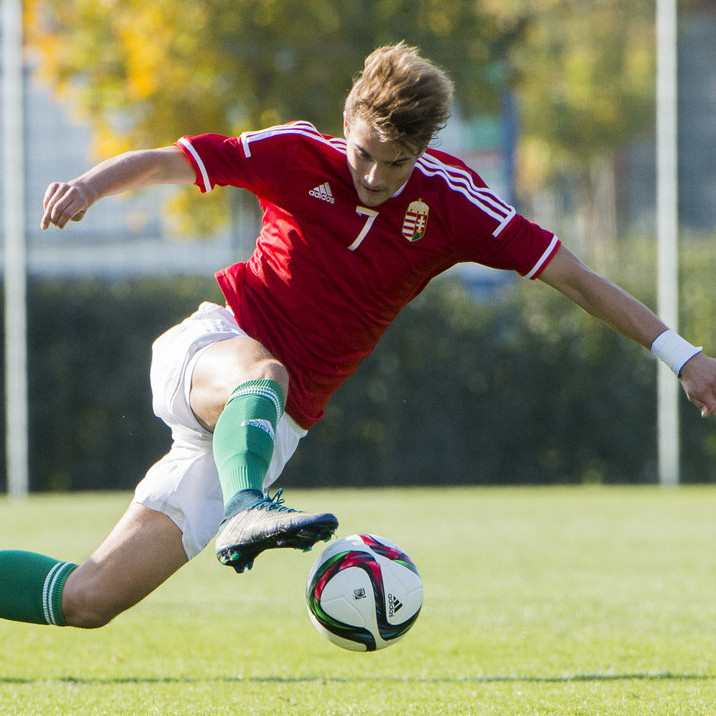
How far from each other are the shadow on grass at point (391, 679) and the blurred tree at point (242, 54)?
9715 millimetres

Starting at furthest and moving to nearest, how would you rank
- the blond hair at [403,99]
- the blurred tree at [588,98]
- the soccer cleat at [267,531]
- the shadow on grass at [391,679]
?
the blurred tree at [588,98] → the shadow on grass at [391,679] → the blond hair at [403,99] → the soccer cleat at [267,531]

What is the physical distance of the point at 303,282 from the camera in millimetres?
3990

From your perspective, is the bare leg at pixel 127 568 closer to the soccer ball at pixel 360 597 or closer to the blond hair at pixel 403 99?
the soccer ball at pixel 360 597

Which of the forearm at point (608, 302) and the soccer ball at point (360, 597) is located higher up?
the forearm at point (608, 302)

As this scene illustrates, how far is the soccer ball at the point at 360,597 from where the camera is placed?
3.57m

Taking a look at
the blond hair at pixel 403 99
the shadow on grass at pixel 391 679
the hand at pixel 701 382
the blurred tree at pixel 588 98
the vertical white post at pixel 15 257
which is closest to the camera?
the blond hair at pixel 403 99

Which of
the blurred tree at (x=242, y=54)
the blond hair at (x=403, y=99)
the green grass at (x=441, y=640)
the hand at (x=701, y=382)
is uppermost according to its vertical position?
the blurred tree at (x=242, y=54)

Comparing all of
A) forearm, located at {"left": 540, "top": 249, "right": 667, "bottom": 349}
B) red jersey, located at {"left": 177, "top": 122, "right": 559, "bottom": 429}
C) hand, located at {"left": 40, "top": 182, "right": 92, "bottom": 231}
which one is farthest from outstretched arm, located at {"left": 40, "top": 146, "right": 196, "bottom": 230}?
forearm, located at {"left": 540, "top": 249, "right": 667, "bottom": 349}

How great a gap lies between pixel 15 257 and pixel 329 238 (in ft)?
32.5

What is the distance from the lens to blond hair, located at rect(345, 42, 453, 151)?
355 centimetres

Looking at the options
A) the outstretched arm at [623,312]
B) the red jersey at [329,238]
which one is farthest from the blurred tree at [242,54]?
the outstretched arm at [623,312]

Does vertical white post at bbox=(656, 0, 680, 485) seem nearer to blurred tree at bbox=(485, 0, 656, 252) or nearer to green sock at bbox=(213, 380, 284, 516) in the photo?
blurred tree at bbox=(485, 0, 656, 252)

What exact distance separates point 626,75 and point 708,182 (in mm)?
7320

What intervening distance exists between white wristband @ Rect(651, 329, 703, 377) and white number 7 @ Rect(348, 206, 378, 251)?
100 cm
